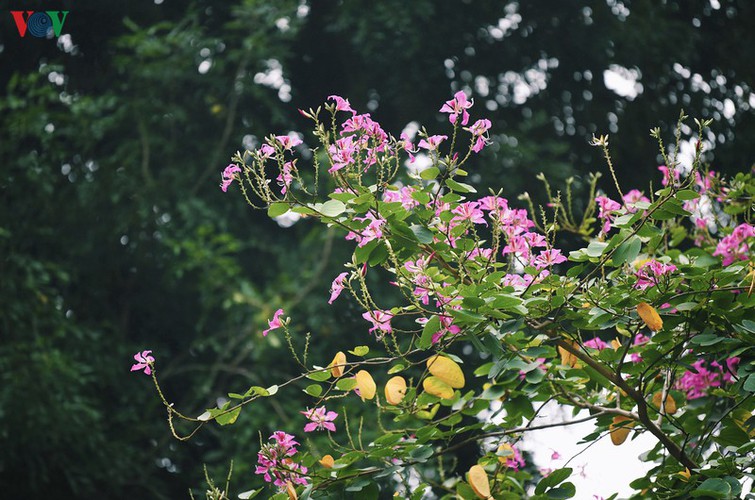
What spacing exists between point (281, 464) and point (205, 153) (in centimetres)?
404

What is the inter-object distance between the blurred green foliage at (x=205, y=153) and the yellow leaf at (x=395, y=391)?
3.17m

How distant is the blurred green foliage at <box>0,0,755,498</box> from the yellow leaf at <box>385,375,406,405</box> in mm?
3174

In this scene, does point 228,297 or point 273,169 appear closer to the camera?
point 228,297

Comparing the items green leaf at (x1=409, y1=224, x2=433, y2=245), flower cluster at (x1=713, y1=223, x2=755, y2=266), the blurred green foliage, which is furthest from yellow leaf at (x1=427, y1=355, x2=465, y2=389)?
the blurred green foliage

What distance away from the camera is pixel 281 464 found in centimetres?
157

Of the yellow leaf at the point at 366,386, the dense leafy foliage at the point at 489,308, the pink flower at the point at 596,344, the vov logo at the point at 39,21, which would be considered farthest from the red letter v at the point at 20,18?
the yellow leaf at the point at 366,386

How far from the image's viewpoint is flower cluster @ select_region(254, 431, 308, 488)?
155 centimetres

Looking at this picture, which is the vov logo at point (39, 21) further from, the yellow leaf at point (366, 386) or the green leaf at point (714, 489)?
the green leaf at point (714, 489)

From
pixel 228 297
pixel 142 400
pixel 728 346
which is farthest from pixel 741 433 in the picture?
pixel 142 400

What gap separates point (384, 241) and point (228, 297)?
11.6 feet

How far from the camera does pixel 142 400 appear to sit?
16.4 feet

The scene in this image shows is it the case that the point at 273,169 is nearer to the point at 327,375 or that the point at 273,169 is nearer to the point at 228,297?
the point at 228,297

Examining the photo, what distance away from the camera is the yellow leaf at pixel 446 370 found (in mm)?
1474

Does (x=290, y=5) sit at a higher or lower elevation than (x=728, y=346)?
lower
